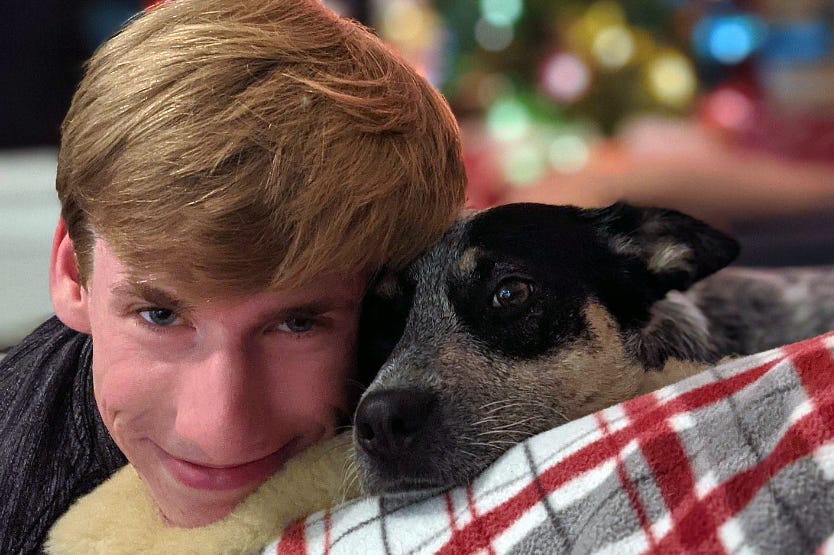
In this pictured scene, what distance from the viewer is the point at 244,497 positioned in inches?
42.5

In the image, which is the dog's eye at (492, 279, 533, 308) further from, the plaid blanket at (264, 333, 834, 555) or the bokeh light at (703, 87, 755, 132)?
the bokeh light at (703, 87, 755, 132)

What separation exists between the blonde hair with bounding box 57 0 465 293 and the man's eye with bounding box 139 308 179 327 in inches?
2.5

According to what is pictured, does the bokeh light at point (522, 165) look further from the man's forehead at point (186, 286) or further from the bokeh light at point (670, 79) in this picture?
the man's forehead at point (186, 286)

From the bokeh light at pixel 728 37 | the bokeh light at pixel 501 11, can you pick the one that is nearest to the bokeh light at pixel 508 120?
the bokeh light at pixel 501 11

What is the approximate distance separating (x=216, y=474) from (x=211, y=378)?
148 millimetres

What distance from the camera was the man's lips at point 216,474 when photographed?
107 cm

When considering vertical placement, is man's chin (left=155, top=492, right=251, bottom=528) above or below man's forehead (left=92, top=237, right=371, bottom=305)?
below

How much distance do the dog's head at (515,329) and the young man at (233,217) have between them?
90mm

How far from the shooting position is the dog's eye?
4.01 ft

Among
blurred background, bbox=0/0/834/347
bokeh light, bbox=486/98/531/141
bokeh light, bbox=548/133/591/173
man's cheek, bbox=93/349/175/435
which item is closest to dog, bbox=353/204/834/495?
man's cheek, bbox=93/349/175/435

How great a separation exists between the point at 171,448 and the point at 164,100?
416 mm

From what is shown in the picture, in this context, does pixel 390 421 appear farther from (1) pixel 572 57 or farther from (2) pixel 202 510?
(1) pixel 572 57

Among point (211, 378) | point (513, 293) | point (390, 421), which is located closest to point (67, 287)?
point (211, 378)

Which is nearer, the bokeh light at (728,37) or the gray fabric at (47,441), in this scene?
the gray fabric at (47,441)
